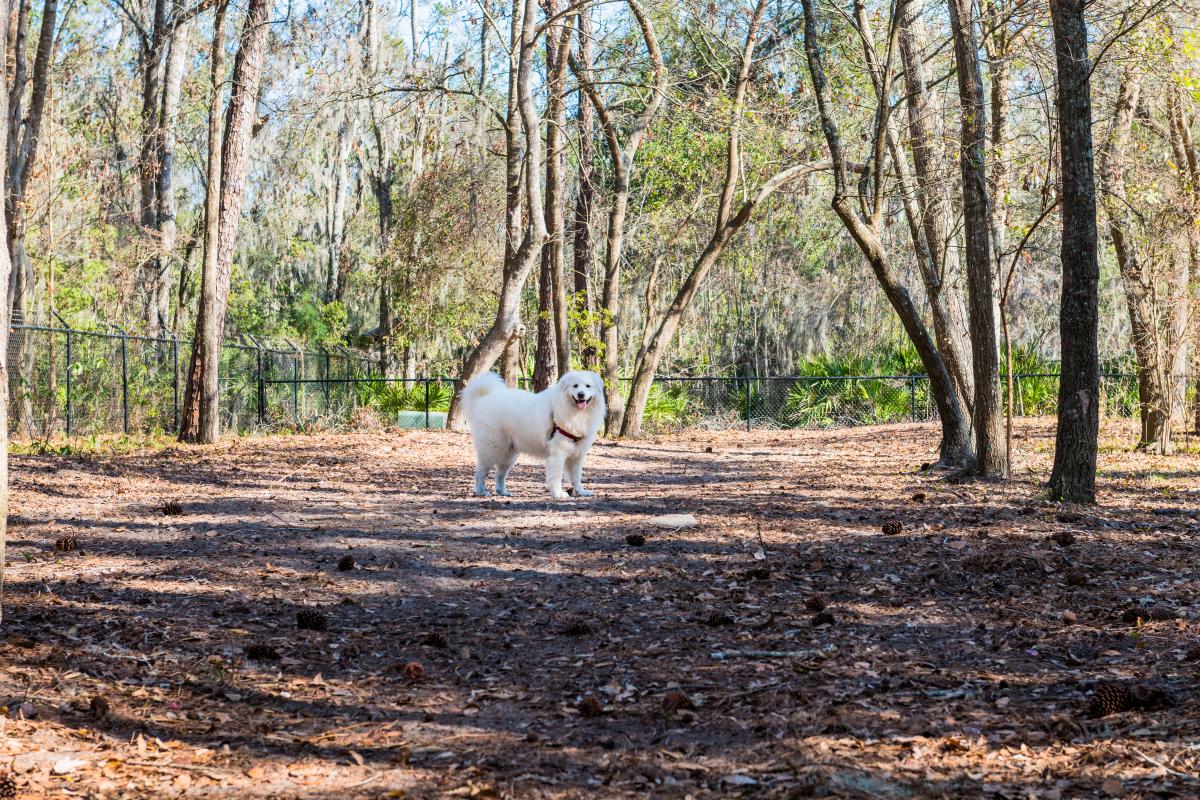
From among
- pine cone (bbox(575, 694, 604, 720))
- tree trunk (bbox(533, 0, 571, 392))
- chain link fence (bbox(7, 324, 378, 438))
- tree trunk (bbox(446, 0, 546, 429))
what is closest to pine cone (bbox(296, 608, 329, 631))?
pine cone (bbox(575, 694, 604, 720))

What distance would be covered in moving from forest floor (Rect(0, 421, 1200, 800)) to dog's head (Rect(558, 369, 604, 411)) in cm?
90

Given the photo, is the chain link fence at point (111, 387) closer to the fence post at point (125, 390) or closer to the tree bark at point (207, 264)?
the fence post at point (125, 390)

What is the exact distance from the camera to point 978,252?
33.0 feet

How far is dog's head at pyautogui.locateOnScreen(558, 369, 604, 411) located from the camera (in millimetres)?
9188

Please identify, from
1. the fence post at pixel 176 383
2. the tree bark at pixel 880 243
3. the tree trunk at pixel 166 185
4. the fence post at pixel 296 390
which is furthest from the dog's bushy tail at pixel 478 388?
the tree trunk at pixel 166 185

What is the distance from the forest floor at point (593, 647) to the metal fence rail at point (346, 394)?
390 inches

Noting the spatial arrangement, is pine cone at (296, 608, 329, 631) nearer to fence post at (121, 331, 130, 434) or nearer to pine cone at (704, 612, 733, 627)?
pine cone at (704, 612, 733, 627)

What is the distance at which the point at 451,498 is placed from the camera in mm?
9836

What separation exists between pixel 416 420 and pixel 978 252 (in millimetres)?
14002

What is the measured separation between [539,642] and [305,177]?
1007 inches

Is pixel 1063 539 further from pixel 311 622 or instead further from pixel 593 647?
pixel 311 622

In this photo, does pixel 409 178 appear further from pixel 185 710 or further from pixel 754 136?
pixel 185 710

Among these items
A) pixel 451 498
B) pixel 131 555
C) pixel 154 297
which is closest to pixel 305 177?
pixel 154 297

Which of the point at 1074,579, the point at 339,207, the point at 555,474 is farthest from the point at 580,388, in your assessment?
the point at 339,207
